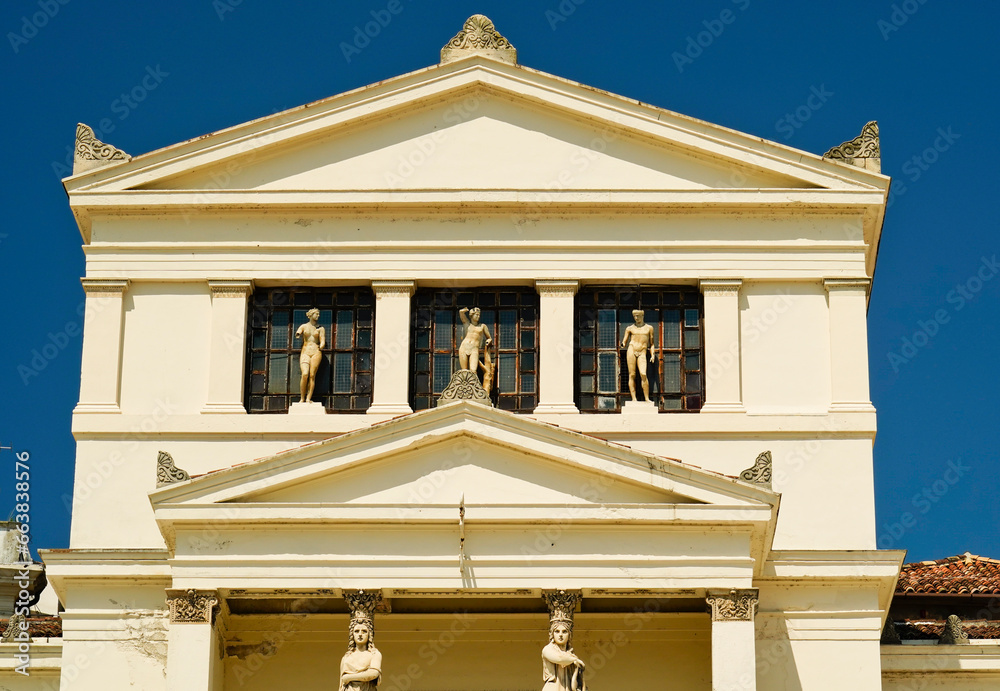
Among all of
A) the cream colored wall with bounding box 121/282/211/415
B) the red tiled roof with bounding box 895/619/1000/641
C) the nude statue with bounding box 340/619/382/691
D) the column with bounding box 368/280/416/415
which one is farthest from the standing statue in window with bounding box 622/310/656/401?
the nude statue with bounding box 340/619/382/691

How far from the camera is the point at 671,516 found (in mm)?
32281

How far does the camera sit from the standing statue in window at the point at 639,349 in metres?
36.6

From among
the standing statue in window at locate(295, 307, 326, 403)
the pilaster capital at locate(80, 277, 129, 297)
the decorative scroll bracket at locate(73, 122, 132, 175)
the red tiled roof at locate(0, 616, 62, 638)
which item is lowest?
the red tiled roof at locate(0, 616, 62, 638)

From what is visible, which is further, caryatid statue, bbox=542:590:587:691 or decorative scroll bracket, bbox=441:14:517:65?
decorative scroll bracket, bbox=441:14:517:65

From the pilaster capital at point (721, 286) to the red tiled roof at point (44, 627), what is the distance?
37.0 ft

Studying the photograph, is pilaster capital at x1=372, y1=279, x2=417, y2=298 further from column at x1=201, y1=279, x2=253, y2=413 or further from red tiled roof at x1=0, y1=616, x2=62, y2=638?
red tiled roof at x1=0, y1=616, x2=62, y2=638

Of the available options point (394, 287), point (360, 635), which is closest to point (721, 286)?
point (394, 287)

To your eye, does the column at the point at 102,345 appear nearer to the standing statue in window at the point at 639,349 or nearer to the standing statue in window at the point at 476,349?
the standing statue in window at the point at 476,349

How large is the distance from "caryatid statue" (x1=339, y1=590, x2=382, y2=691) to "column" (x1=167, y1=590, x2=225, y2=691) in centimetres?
181

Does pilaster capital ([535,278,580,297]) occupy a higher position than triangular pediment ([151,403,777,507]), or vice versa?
pilaster capital ([535,278,580,297])

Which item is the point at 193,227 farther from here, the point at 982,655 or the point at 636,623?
the point at 982,655

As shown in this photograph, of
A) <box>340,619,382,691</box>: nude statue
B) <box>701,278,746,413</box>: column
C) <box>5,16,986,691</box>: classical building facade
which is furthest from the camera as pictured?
<box>701,278,746,413</box>: column

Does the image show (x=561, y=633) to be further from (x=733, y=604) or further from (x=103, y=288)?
Result: (x=103, y=288)

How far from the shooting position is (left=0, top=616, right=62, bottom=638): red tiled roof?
38375 millimetres
